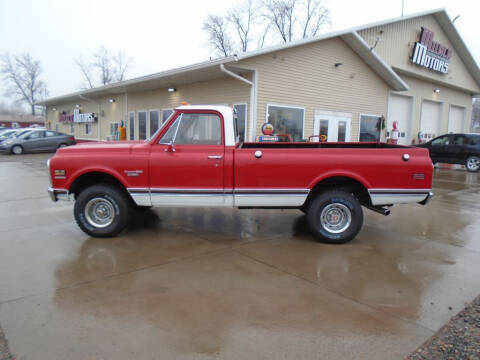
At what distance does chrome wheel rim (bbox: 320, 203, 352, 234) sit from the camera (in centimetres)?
525

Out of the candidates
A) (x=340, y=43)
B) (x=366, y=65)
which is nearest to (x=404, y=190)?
(x=340, y=43)

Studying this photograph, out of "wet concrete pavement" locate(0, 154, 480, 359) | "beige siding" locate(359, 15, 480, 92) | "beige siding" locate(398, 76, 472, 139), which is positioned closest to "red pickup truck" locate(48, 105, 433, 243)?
"wet concrete pavement" locate(0, 154, 480, 359)

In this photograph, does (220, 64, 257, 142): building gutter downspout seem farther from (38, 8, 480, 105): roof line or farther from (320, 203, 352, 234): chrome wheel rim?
(320, 203, 352, 234): chrome wheel rim

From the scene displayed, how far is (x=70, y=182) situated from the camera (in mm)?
5176

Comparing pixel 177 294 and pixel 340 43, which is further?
pixel 340 43

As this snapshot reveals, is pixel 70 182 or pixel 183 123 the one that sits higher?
pixel 183 123

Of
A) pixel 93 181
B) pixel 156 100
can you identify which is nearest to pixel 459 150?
pixel 156 100

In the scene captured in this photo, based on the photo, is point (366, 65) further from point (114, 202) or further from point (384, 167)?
point (114, 202)

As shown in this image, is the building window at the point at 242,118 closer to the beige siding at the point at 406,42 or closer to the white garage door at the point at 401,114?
the beige siding at the point at 406,42

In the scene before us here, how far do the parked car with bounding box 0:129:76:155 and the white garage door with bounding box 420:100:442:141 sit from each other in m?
22.0

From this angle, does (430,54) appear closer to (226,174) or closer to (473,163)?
(473,163)

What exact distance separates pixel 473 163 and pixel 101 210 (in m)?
15.4

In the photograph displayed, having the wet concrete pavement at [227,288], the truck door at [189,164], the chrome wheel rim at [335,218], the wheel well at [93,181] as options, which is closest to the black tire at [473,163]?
the wet concrete pavement at [227,288]

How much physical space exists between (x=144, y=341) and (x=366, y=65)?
1567 cm
